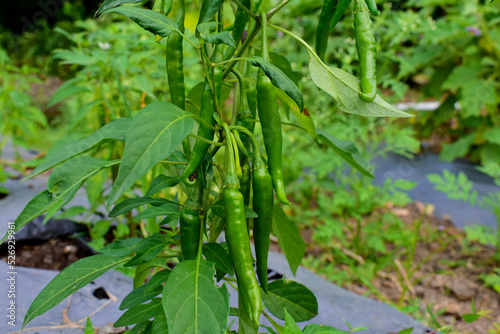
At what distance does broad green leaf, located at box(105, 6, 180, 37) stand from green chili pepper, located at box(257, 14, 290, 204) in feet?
0.56

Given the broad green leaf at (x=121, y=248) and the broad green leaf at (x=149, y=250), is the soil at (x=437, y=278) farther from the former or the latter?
the broad green leaf at (x=149, y=250)

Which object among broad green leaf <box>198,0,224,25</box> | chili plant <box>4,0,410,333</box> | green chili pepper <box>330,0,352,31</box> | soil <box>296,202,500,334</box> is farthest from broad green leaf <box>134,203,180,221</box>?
soil <box>296,202,500,334</box>

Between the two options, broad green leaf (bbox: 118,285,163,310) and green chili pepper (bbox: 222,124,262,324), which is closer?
green chili pepper (bbox: 222,124,262,324)

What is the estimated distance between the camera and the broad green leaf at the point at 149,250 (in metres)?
0.73

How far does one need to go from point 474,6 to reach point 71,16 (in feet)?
20.6

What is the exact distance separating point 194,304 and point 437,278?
198 cm

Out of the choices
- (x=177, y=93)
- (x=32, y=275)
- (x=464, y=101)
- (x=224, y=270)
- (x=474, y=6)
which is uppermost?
(x=474, y=6)

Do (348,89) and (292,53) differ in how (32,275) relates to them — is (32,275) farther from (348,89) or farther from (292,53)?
(292,53)

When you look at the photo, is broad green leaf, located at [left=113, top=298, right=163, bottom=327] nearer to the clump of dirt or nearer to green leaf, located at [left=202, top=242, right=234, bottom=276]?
green leaf, located at [left=202, top=242, right=234, bottom=276]

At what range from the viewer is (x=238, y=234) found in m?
0.66

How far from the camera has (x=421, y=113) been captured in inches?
168

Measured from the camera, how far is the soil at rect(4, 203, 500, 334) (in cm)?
168

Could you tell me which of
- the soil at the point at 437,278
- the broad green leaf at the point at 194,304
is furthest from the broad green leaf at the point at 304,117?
the soil at the point at 437,278

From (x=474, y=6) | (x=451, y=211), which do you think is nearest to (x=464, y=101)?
(x=474, y=6)
